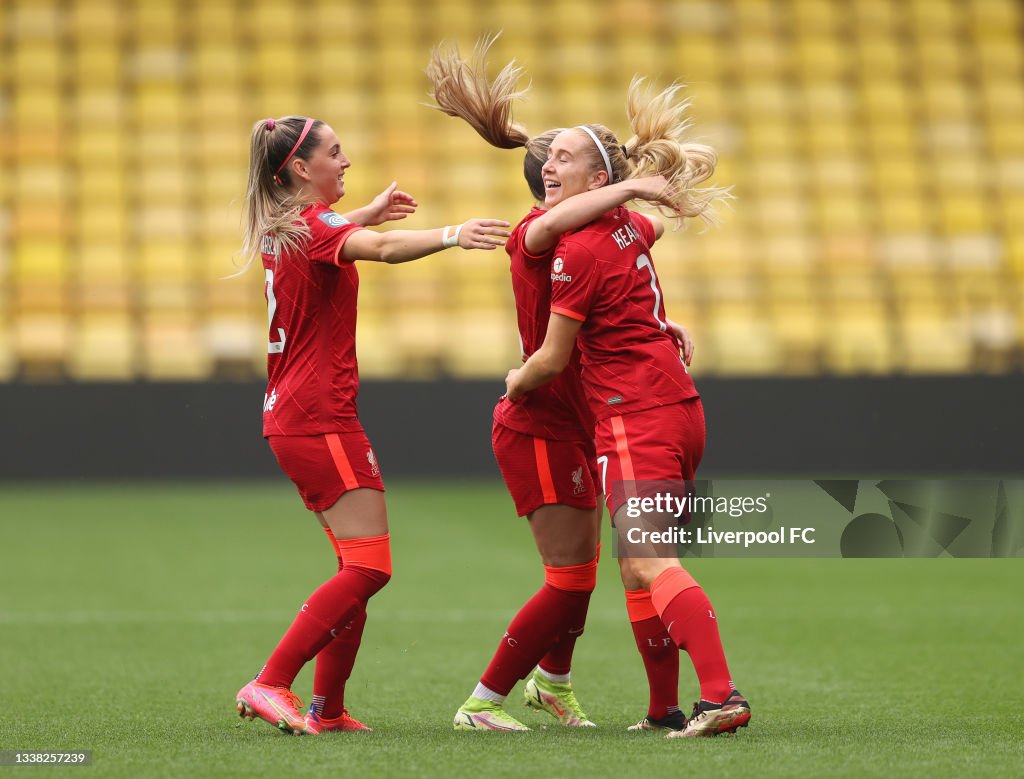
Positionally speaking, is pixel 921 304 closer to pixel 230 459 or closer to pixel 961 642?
pixel 230 459

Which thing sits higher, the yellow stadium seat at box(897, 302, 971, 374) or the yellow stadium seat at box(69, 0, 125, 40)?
the yellow stadium seat at box(69, 0, 125, 40)

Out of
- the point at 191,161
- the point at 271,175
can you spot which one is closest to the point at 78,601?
the point at 271,175

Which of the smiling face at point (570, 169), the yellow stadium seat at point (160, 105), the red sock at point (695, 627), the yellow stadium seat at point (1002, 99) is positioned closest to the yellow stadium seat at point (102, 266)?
the yellow stadium seat at point (160, 105)

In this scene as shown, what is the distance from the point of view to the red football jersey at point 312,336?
4.05m

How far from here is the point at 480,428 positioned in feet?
39.8

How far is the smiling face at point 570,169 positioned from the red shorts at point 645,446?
0.66 m

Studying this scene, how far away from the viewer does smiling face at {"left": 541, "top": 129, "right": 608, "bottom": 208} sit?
399 cm

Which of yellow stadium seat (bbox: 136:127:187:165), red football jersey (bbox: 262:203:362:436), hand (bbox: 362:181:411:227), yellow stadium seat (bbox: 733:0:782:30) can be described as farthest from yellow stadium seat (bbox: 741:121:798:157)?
red football jersey (bbox: 262:203:362:436)

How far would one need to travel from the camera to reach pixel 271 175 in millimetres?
4191

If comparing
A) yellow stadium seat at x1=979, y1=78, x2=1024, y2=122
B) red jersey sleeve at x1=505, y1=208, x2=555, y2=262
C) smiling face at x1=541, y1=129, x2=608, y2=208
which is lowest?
red jersey sleeve at x1=505, y1=208, x2=555, y2=262

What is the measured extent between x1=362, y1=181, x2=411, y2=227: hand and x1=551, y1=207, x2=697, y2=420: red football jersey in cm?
56

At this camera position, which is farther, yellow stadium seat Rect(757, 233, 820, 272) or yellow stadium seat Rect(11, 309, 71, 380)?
yellow stadium seat Rect(757, 233, 820, 272)

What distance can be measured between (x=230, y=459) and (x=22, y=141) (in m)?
4.31

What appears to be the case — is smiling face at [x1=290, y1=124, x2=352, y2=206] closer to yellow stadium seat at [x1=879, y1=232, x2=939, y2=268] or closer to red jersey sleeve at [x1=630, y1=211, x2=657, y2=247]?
red jersey sleeve at [x1=630, y1=211, x2=657, y2=247]
